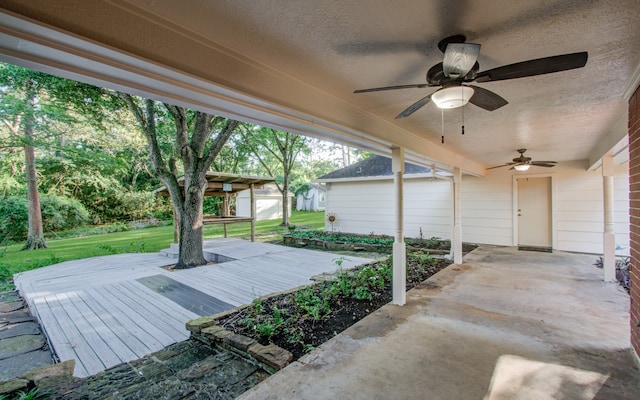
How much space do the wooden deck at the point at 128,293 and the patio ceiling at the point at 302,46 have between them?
278 cm

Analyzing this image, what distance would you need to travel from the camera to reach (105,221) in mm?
15242

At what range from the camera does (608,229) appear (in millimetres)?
5156

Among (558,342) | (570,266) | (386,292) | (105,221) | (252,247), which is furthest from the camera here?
(105,221)

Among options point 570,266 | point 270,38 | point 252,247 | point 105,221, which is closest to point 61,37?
point 270,38

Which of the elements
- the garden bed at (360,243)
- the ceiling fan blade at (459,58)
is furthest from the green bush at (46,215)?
the ceiling fan blade at (459,58)

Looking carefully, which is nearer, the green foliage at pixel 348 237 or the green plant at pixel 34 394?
the green plant at pixel 34 394

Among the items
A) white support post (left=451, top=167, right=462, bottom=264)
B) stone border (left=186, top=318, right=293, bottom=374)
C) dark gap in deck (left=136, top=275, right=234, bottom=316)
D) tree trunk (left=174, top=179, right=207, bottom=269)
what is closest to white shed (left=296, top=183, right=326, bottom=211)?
tree trunk (left=174, top=179, right=207, bottom=269)

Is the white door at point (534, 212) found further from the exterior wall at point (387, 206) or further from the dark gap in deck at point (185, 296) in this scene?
the dark gap in deck at point (185, 296)

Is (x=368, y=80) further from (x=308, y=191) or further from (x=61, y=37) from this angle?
(x=308, y=191)

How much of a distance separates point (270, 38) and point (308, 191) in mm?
25538

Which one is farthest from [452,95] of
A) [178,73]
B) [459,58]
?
[178,73]

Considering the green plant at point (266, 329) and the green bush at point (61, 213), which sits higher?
the green bush at point (61, 213)

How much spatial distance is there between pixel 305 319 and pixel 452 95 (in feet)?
9.34

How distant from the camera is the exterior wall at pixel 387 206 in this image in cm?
939
